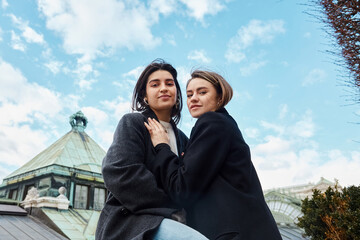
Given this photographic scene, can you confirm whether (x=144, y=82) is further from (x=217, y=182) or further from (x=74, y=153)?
(x=74, y=153)

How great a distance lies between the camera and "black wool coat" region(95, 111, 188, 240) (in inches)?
90.5

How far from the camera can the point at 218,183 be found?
2391 mm

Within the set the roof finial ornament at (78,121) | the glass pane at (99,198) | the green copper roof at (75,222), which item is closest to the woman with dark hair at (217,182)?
the green copper roof at (75,222)

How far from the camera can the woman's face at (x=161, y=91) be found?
3.13 meters

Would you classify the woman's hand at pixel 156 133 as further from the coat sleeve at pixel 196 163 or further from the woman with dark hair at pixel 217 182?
the coat sleeve at pixel 196 163

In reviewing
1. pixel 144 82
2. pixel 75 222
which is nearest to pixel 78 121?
pixel 75 222

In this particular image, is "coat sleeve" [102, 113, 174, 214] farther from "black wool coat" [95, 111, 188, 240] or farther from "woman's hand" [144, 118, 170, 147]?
"woman's hand" [144, 118, 170, 147]

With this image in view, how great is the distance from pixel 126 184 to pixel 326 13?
26.2 ft

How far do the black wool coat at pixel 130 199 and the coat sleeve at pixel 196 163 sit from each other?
0.36 feet

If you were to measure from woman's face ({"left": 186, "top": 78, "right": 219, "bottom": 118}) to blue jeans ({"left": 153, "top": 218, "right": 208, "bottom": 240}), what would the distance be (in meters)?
1.13

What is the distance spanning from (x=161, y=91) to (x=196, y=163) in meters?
1.06

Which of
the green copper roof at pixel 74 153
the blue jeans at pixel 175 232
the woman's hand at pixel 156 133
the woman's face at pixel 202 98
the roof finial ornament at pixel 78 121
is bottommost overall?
the blue jeans at pixel 175 232

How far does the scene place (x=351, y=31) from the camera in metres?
7.81

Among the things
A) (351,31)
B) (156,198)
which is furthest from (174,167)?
(351,31)
